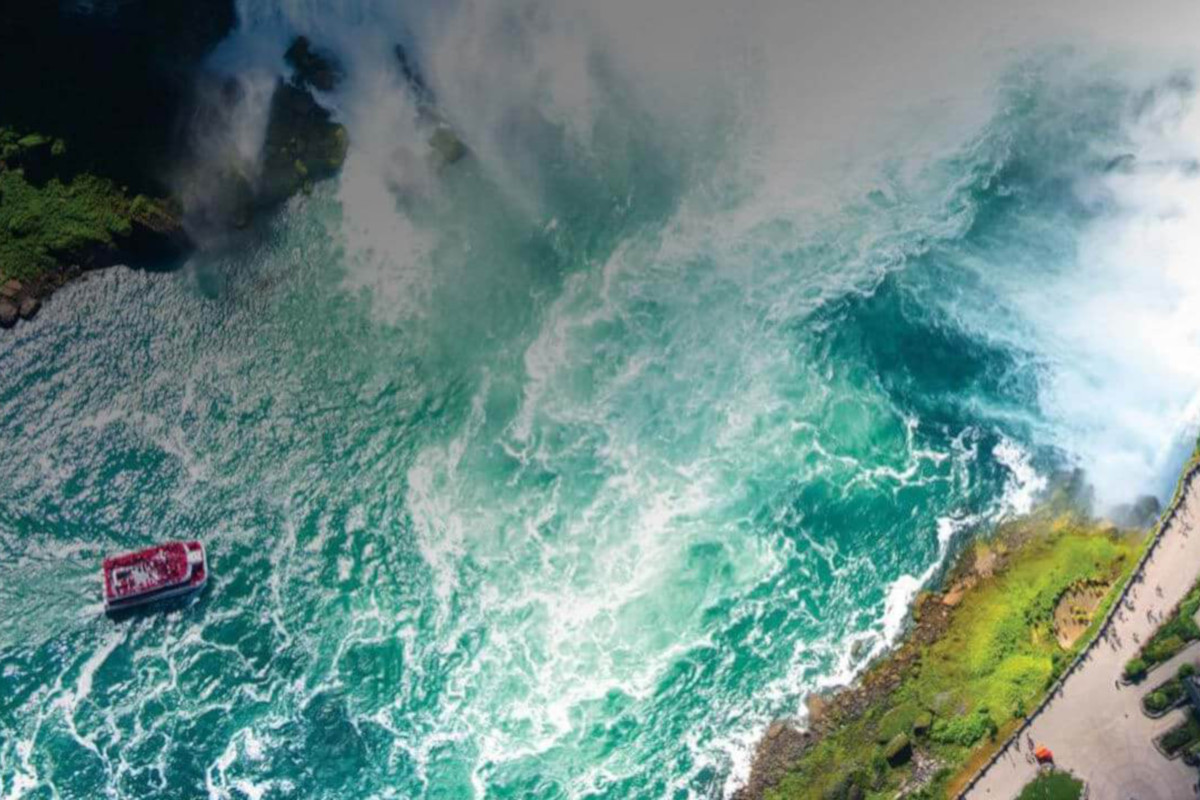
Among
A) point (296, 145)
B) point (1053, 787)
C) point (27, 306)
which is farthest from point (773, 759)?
point (27, 306)

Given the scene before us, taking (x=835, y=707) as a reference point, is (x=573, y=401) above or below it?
above

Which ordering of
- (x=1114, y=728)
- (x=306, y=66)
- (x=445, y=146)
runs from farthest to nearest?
1. (x=445, y=146)
2. (x=306, y=66)
3. (x=1114, y=728)

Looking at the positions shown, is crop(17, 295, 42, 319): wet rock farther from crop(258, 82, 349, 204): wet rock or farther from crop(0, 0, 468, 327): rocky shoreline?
crop(258, 82, 349, 204): wet rock

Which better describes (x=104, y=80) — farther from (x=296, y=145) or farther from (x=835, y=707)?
(x=835, y=707)

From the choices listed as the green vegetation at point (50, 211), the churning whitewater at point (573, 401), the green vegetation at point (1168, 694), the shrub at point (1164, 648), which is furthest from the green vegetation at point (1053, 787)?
the green vegetation at point (50, 211)

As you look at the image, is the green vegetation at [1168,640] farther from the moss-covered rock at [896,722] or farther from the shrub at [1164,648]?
the moss-covered rock at [896,722]

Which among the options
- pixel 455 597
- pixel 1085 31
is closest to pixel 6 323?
pixel 455 597
